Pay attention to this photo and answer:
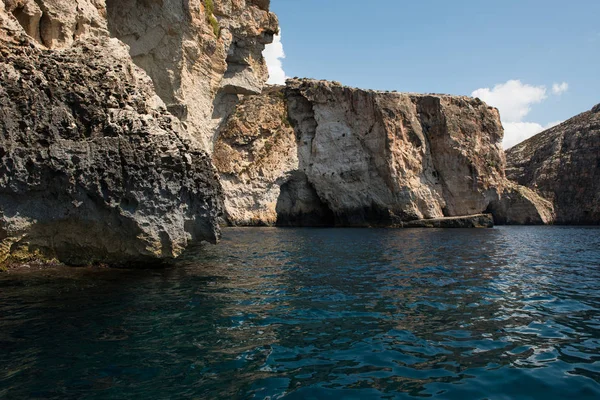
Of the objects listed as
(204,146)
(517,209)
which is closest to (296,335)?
(204,146)

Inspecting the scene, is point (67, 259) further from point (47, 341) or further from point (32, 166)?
point (47, 341)

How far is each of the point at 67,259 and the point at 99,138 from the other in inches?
151

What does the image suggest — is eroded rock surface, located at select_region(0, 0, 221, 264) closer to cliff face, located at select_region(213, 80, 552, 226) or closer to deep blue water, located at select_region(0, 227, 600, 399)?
deep blue water, located at select_region(0, 227, 600, 399)

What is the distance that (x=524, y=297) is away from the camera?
958 centimetres

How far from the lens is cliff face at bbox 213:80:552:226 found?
4509cm

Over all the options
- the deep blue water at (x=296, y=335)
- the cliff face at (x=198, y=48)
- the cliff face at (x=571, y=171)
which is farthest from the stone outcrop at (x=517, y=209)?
the deep blue water at (x=296, y=335)

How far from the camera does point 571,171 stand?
65.9 metres

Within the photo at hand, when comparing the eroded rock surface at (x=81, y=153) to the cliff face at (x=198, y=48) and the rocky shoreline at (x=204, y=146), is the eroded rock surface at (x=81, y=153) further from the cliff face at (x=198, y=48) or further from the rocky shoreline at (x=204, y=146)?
the cliff face at (x=198, y=48)

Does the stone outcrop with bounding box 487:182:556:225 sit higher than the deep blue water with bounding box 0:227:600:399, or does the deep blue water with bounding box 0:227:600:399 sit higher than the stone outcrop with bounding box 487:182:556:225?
the stone outcrop with bounding box 487:182:556:225

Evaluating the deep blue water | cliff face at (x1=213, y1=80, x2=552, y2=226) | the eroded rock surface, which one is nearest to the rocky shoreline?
the eroded rock surface

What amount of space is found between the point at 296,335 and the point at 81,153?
7.98 meters

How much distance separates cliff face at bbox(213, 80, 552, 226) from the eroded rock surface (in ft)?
103

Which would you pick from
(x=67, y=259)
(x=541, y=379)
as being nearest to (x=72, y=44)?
(x=67, y=259)

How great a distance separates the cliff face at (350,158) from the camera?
45094 millimetres
